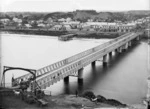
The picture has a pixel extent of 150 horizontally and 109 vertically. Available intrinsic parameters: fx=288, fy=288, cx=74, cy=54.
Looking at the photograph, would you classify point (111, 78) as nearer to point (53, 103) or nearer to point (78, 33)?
point (53, 103)

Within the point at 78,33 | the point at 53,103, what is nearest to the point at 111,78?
the point at 53,103

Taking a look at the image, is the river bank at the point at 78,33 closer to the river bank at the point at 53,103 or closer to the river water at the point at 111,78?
the river water at the point at 111,78

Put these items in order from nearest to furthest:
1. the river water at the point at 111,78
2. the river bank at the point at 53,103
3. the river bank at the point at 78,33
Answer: the river bank at the point at 53,103 → the river water at the point at 111,78 → the river bank at the point at 78,33

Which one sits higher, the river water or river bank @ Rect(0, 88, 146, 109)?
river bank @ Rect(0, 88, 146, 109)

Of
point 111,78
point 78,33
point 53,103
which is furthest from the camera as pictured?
point 78,33

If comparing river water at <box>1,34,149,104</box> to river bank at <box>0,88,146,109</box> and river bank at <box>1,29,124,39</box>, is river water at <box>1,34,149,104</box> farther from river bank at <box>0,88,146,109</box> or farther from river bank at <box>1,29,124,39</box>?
river bank at <box>1,29,124,39</box>

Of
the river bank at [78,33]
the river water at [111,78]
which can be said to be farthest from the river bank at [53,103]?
the river bank at [78,33]

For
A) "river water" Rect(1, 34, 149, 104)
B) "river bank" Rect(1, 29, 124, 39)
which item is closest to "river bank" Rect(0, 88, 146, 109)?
"river water" Rect(1, 34, 149, 104)

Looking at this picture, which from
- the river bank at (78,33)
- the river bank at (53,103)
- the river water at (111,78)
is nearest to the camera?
the river bank at (53,103)

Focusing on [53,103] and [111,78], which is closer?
[53,103]

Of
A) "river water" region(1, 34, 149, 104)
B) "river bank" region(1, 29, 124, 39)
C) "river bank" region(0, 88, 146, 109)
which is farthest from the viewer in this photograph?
"river bank" region(1, 29, 124, 39)

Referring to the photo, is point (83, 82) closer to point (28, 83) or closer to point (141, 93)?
point (141, 93)
